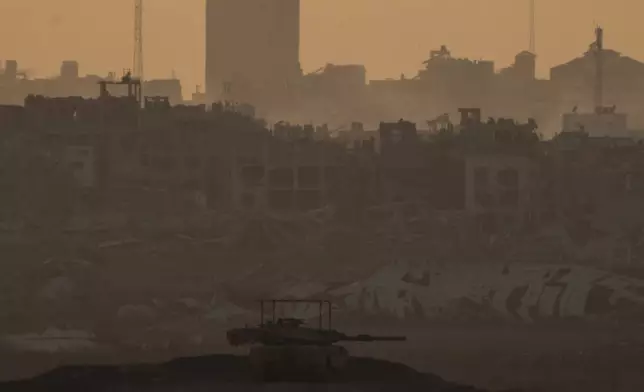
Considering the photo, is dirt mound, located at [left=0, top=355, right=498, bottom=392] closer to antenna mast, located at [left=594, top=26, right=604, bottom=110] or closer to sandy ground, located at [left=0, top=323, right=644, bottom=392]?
sandy ground, located at [left=0, top=323, right=644, bottom=392]

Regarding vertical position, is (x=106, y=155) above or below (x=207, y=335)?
above

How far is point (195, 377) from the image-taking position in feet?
61.5

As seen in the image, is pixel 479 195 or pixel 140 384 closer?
pixel 140 384

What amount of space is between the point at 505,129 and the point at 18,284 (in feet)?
21.4

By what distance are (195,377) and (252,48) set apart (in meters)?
4.98

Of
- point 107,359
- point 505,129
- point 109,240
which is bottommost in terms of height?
point 107,359

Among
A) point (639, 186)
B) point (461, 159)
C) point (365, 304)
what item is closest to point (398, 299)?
point (365, 304)

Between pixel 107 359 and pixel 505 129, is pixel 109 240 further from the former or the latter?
pixel 505 129

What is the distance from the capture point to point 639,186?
75.6 ft

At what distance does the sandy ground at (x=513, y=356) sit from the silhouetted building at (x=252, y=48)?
3137 millimetres

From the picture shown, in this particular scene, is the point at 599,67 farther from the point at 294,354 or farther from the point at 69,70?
the point at 294,354

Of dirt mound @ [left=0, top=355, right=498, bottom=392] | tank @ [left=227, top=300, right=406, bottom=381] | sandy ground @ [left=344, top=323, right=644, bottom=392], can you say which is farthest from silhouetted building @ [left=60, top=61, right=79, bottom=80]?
tank @ [left=227, top=300, right=406, bottom=381]

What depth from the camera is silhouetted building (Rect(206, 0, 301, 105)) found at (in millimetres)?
21953

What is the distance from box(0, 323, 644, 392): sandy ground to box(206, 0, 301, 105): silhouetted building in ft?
10.3
